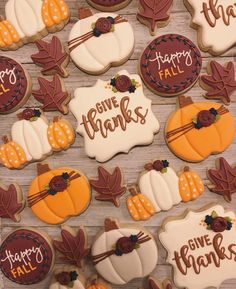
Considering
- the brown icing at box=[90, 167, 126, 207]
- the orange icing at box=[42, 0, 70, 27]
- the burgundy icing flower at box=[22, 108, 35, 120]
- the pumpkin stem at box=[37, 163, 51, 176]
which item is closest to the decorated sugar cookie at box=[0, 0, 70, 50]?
the orange icing at box=[42, 0, 70, 27]

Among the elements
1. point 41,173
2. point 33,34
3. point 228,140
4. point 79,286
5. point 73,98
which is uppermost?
point 33,34

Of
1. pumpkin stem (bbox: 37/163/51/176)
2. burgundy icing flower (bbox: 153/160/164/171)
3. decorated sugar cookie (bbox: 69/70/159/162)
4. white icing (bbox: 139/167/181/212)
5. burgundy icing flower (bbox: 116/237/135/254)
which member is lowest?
burgundy icing flower (bbox: 116/237/135/254)

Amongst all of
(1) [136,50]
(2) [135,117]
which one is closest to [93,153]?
(2) [135,117]

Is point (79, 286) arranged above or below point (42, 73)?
below

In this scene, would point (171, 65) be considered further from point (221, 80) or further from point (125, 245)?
point (125, 245)

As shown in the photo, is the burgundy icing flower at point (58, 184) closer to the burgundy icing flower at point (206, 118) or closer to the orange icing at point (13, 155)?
the orange icing at point (13, 155)

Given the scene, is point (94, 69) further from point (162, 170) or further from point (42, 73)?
point (162, 170)

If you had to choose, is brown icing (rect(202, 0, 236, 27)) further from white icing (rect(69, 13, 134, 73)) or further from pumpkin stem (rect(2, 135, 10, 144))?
pumpkin stem (rect(2, 135, 10, 144))

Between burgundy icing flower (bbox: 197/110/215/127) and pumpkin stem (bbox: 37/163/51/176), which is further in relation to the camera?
pumpkin stem (bbox: 37/163/51/176)
